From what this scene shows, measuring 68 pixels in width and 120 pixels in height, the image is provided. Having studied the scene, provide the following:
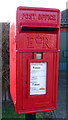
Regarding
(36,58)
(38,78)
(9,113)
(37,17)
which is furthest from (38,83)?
(9,113)

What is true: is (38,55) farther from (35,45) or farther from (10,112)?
(10,112)

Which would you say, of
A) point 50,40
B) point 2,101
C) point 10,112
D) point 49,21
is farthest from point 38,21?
point 2,101

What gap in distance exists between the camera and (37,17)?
1916mm

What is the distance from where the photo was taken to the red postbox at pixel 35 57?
6.25 ft

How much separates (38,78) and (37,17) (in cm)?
77

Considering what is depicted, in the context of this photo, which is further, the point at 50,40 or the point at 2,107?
the point at 2,107

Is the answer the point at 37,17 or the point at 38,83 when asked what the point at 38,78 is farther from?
the point at 37,17

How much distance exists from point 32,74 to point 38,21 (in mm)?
664

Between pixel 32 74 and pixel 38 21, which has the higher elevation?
pixel 38 21

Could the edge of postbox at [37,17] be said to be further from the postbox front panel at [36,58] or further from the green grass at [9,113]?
the green grass at [9,113]

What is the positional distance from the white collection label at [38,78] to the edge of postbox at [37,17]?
0.50m

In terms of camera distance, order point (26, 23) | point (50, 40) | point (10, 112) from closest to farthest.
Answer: point (26, 23) < point (50, 40) < point (10, 112)

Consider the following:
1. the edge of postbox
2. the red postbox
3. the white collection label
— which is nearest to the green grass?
the red postbox

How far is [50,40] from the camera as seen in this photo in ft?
6.66
